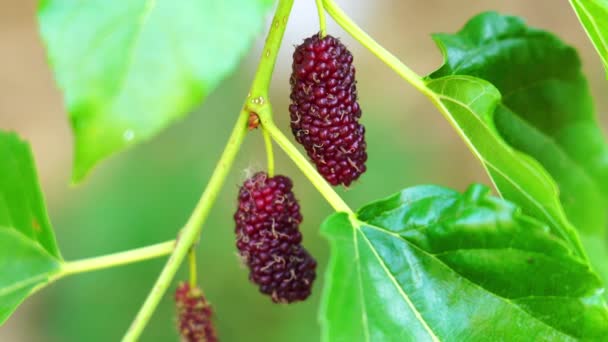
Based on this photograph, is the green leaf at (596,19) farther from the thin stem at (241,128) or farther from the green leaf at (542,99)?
the thin stem at (241,128)

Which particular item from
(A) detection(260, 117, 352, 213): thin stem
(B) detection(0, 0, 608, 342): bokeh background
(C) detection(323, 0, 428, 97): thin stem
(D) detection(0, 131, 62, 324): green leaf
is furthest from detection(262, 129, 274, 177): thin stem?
(B) detection(0, 0, 608, 342): bokeh background

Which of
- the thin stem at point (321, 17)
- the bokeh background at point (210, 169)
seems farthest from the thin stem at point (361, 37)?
the bokeh background at point (210, 169)

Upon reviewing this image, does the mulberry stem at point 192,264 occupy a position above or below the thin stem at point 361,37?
below

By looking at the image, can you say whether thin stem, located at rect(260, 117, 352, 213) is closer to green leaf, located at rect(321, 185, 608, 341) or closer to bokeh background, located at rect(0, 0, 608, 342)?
green leaf, located at rect(321, 185, 608, 341)

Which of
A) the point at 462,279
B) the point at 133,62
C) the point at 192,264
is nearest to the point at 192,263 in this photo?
the point at 192,264

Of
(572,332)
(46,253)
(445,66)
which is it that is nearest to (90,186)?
(46,253)

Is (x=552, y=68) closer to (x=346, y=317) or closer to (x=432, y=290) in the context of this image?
(x=432, y=290)
